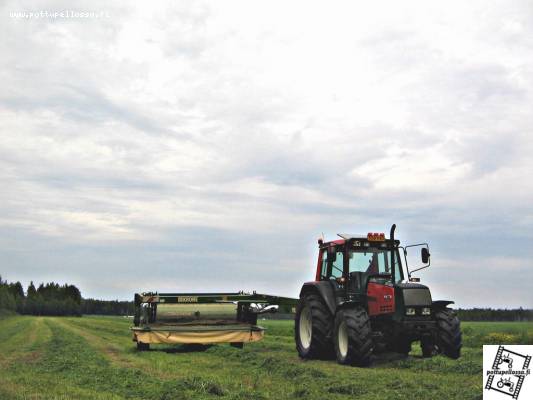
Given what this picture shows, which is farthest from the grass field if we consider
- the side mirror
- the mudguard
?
the side mirror

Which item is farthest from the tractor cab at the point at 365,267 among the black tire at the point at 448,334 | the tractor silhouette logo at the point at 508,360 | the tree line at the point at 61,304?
the tree line at the point at 61,304

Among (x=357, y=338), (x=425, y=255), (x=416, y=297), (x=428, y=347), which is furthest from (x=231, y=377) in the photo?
(x=425, y=255)

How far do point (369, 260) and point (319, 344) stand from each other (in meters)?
2.19

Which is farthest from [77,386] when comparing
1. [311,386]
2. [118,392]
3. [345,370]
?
[345,370]

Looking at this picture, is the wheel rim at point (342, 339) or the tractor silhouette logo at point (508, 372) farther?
the wheel rim at point (342, 339)

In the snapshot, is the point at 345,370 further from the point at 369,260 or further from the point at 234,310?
the point at 234,310

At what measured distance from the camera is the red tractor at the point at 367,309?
508 inches

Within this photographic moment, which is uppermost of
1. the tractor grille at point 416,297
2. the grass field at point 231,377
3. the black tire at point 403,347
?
the tractor grille at point 416,297

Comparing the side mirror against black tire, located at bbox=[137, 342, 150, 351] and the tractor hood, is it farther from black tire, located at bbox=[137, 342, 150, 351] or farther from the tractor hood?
black tire, located at bbox=[137, 342, 150, 351]

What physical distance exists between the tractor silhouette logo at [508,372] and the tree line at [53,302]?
97227mm

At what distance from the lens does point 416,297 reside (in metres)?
13.0

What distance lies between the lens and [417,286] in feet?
43.3

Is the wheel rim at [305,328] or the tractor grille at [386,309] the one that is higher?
the tractor grille at [386,309]

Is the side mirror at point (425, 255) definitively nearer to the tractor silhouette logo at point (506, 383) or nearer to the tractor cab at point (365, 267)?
the tractor cab at point (365, 267)
